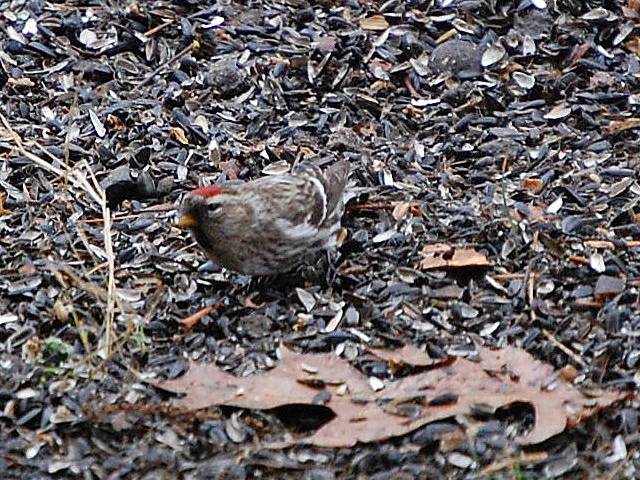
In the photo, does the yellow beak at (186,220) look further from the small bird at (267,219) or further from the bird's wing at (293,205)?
the bird's wing at (293,205)

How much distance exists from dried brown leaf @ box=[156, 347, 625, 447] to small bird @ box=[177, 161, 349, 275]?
672 mm

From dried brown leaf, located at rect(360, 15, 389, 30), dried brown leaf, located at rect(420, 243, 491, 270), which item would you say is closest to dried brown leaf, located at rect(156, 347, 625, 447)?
dried brown leaf, located at rect(420, 243, 491, 270)

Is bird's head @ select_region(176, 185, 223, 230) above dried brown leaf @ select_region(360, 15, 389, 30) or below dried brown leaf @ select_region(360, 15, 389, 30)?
above

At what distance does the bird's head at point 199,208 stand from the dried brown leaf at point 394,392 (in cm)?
68

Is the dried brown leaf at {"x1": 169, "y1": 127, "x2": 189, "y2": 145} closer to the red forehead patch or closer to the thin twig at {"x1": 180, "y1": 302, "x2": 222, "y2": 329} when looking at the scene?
the red forehead patch

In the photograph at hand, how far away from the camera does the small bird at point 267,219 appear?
5.78m

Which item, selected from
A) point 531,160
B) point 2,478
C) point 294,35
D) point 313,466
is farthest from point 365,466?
point 294,35

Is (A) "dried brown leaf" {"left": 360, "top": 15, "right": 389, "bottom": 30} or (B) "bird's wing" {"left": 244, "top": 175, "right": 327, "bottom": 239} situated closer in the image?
(B) "bird's wing" {"left": 244, "top": 175, "right": 327, "bottom": 239}

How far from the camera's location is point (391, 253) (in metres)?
5.97

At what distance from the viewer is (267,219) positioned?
19.7 ft

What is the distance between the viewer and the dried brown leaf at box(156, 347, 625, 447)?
16.1ft

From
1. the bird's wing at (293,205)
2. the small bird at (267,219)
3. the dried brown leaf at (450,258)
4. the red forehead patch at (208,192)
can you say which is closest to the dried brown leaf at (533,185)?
the dried brown leaf at (450,258)

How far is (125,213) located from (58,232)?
345mm

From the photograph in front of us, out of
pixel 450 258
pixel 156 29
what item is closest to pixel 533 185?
pixel 450 258
